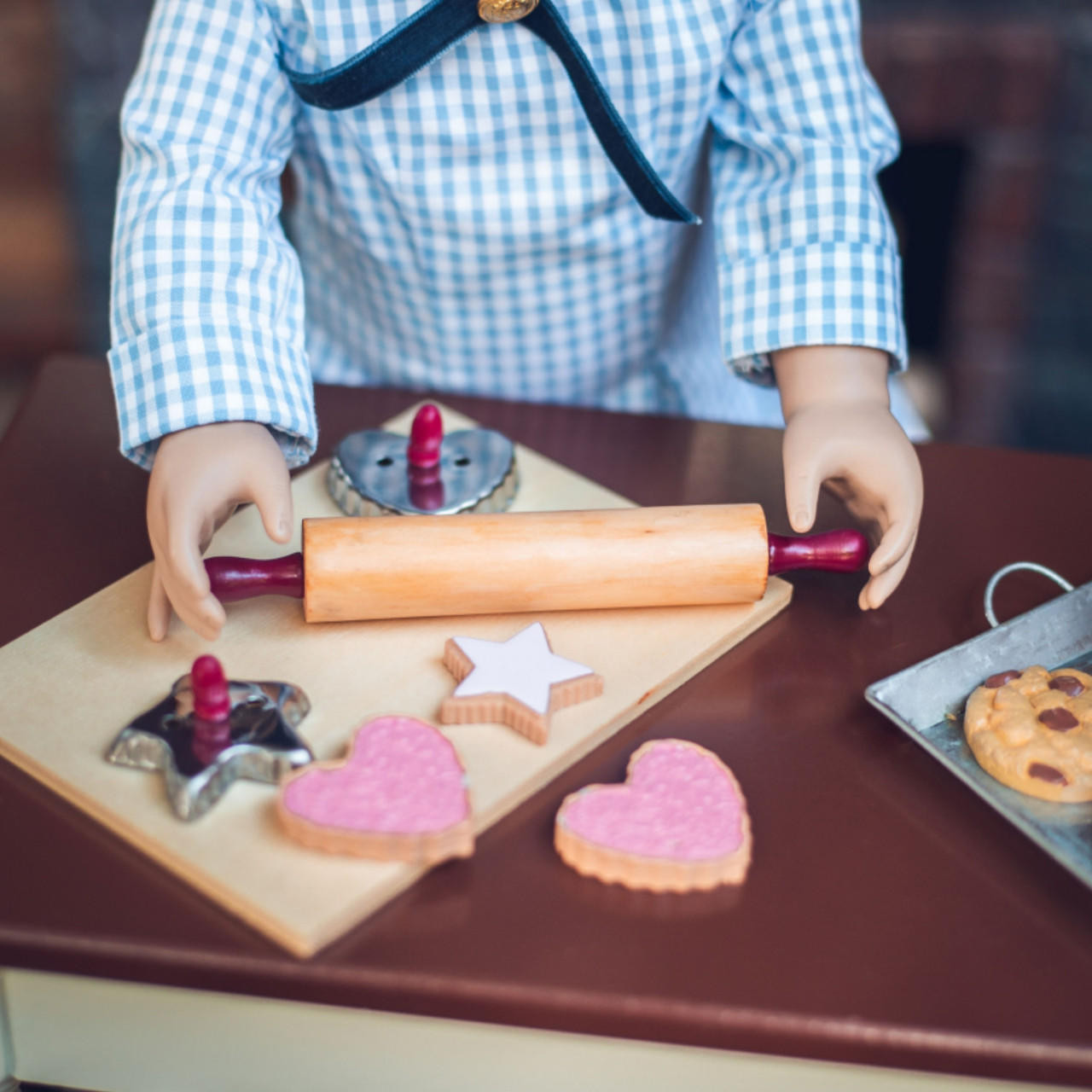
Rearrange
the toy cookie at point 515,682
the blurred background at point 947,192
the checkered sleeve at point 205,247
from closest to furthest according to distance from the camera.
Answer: the toy cookie at point 515,682 < the checkered sleeve at point 205,247 < the blurred background at point 947,192

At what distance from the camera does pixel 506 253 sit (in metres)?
0.86

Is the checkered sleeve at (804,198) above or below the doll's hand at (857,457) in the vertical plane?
above

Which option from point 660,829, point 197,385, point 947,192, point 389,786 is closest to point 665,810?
point 660,829

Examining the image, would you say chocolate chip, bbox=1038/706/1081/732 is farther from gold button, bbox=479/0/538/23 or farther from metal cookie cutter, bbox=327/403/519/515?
gold button, bbox=479/0/538/23

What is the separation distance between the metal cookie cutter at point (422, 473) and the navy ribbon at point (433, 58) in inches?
7.9

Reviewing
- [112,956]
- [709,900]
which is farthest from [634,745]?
[112,956]

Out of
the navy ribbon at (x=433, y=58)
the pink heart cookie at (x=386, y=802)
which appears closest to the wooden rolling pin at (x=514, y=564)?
the pink heart cookie at (x=386, y=802)

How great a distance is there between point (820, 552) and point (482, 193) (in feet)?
1.17

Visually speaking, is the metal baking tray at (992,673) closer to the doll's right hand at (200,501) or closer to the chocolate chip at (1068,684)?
the chocolate chip at (1068,684)

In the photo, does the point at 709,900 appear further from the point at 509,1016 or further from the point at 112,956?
the point at 112,956

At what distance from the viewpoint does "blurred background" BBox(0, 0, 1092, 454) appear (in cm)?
158

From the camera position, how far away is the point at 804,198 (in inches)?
29.7

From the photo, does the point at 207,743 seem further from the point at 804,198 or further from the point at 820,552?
the point at 804,198

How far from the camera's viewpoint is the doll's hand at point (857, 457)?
65 cm
